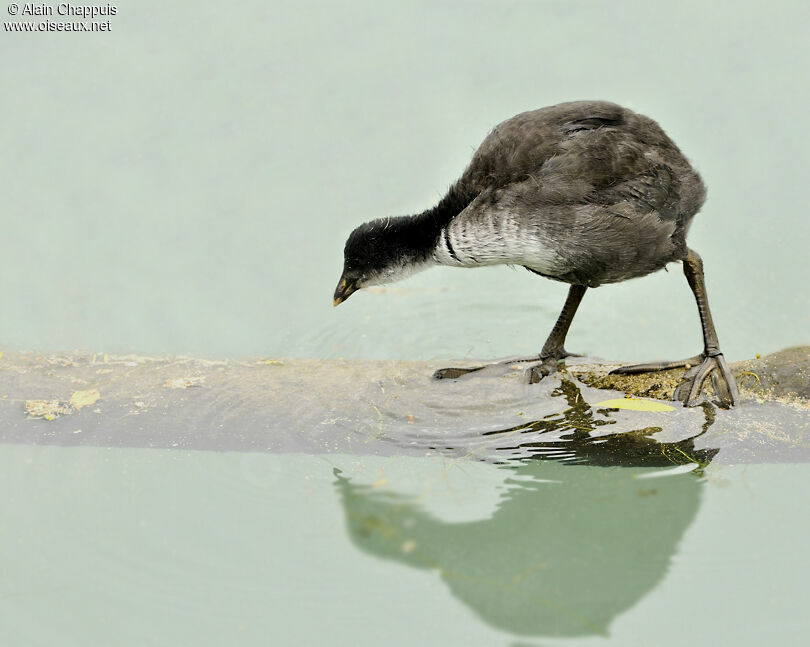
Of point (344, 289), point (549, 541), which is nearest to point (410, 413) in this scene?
point (344, 289)

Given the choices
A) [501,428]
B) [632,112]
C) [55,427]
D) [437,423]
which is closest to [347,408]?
[437,423]

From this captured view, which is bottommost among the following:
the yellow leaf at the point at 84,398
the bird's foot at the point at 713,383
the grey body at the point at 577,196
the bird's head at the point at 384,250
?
the yellow leaf at the point at 84,398

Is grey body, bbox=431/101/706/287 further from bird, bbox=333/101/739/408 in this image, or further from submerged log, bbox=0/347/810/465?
submerged log, bbox=0/347/810/465

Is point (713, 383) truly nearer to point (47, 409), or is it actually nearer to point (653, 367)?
point (653, 367)

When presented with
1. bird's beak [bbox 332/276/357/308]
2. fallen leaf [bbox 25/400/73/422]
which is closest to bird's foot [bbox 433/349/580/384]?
bird's beak [bbox 332/276/357/308]

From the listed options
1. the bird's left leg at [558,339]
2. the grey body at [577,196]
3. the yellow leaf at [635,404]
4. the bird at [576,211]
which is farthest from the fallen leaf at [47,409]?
the yellow leaf at [635,404]

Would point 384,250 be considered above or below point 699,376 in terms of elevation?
above

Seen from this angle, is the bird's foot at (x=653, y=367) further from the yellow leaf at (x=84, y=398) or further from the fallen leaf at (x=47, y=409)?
the fallen leaf at (x=47, y=409)
